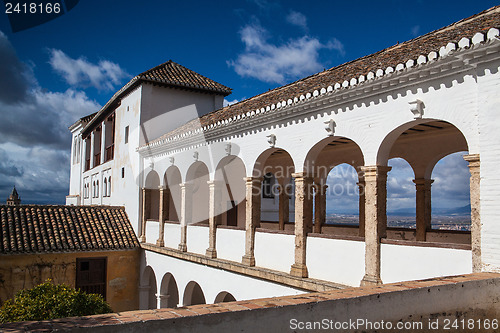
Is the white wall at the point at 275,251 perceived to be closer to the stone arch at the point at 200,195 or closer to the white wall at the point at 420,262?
the white wall at the point at 420,262

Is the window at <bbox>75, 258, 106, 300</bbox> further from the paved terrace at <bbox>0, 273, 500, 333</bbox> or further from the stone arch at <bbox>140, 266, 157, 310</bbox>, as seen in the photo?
the paved terrace at <bbox>0, 273, 500, 333</bbox>

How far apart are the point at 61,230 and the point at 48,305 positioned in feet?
28.4

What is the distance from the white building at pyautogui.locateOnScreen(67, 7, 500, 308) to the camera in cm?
677

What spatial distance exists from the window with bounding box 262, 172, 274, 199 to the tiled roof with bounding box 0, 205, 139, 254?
6161mm

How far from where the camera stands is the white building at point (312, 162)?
6766 mm

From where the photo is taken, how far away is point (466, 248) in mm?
6746

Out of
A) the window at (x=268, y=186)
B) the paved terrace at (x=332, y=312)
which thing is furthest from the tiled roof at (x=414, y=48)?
the window at (x=268, y=186)

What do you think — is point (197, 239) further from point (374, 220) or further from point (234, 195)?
point (374, 220)

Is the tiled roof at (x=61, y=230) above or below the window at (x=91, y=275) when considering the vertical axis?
above

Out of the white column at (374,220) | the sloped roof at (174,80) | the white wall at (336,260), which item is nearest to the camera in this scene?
the white column at (374,220)

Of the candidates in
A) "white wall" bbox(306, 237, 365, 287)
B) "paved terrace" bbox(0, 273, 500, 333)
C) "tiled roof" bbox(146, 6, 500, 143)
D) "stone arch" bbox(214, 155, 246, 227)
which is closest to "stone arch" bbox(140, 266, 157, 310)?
"stone arch" bbox(214, 155, 246, 227)

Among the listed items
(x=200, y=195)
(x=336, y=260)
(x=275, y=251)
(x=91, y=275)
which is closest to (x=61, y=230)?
(x=91, y=275)

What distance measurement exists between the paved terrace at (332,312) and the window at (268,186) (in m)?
15.5

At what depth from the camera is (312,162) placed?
9961 mm
